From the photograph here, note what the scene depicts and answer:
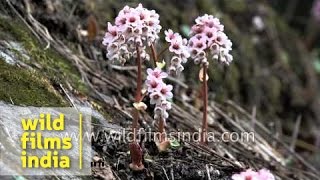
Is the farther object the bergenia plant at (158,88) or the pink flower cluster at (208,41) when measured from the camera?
the pink flower cluster at (208,41)

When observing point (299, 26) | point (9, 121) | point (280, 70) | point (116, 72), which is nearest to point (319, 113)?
point (280, 70)

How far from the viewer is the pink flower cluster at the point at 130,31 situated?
2.29 meters

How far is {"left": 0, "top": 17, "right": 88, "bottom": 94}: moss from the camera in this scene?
2.85 meters

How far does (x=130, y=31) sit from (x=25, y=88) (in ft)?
1.74

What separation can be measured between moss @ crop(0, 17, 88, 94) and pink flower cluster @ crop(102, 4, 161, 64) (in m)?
0.51

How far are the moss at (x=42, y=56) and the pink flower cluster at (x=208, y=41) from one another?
0.66 meters

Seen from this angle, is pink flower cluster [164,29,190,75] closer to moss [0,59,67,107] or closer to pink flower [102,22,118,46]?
pink flower [102,22,118,46]

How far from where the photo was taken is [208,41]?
8.35ft

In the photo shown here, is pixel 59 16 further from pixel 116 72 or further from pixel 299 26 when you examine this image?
pixel 299 26

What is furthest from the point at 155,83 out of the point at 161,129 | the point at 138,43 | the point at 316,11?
the point at 316,11

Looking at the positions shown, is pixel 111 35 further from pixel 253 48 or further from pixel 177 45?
Result: pixel 253 48

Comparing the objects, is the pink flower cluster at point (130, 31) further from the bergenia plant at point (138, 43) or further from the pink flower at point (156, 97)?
the pink flower at point (156, 97)

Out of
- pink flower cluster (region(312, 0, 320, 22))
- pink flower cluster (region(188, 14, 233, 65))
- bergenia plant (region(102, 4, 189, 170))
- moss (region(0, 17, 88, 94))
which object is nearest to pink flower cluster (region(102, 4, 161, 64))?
bergenia plant (region(102, 4, 189, 170))
